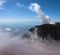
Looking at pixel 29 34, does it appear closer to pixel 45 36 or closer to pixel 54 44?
pixel 45 36

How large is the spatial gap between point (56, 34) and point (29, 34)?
86.2 ft

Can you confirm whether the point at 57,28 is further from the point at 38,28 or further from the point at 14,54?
the point at 14,54

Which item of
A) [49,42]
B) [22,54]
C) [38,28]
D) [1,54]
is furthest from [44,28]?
[1,54]

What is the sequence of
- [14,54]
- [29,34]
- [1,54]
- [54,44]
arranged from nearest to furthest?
[1,54] < [14,54] < [54,44] < [29,34]

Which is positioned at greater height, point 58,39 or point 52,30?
point 52,30

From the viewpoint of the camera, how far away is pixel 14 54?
212 feet

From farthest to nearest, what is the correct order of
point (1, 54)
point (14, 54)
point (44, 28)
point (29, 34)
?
1. point (29, 34)
2. point (44, 28)
3. point (14, 54)
4. point (1, 54)

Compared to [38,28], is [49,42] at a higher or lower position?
lower

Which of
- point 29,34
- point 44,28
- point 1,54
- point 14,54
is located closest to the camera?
point 1,54

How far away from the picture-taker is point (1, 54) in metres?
58.2

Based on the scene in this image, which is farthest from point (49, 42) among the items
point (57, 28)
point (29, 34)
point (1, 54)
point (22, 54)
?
point (1, 54)

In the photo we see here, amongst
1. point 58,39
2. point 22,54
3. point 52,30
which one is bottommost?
point 22,54

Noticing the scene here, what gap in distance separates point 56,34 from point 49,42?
30.2 feet

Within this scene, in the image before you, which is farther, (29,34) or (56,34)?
(29,34)
